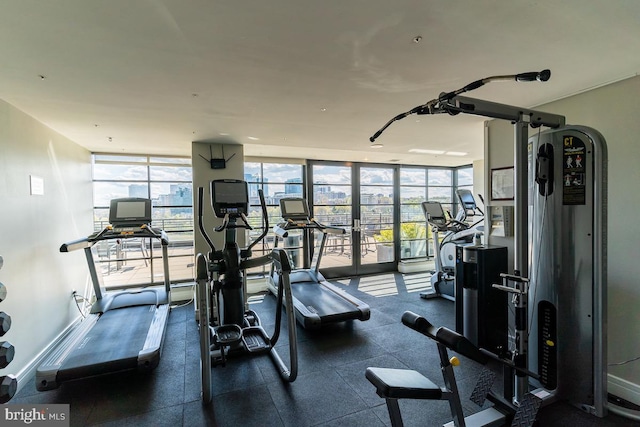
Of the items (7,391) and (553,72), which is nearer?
(7,391)

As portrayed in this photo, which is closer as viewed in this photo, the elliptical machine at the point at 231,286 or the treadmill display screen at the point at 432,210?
the elliptical machine at the point at 231,286

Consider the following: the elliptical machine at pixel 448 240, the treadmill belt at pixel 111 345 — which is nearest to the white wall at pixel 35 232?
the treadmill belt at pixel 111 345

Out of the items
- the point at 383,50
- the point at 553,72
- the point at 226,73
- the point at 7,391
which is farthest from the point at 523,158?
the point at 7,391

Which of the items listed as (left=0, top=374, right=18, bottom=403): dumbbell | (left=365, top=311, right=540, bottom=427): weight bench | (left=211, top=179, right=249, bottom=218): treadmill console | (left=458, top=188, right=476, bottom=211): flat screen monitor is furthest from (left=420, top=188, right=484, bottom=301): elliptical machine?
(left=0, top=374, right=18, bottom=403): dumbbell

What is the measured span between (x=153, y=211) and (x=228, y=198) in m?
2.99

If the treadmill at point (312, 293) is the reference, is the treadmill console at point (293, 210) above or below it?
above

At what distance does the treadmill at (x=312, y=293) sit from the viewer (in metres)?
3.88

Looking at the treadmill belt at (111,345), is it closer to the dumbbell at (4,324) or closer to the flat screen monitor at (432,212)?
the dumbbell at (4,324)

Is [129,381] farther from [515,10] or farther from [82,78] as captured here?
[515,10]

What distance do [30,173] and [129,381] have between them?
236 cm

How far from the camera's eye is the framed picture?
3.31 meters

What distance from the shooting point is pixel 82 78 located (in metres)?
2.28

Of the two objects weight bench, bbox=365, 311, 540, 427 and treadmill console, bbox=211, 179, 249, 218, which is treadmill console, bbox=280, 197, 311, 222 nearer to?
treadmill console, bbox=211, 179, 249, 218

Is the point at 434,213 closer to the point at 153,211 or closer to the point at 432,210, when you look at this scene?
the point at 432,210
